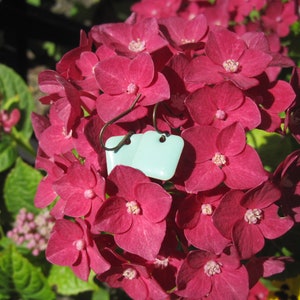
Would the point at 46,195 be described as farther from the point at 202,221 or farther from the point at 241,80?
the point at 241,80

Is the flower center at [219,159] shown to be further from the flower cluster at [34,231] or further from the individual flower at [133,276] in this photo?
the flower cluster at [34,231]

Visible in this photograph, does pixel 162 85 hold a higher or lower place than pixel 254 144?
higher

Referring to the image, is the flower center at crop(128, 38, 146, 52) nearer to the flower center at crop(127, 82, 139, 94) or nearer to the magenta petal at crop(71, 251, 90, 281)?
the flower center at crop(127, 82, 139, 94)

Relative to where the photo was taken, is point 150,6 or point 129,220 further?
point 150,6

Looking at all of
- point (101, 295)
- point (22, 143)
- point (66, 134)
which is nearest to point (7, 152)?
point (22, 143)

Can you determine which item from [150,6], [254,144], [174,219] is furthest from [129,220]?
[150,6]

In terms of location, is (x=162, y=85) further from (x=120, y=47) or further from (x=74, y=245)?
(x=74, y=245)
